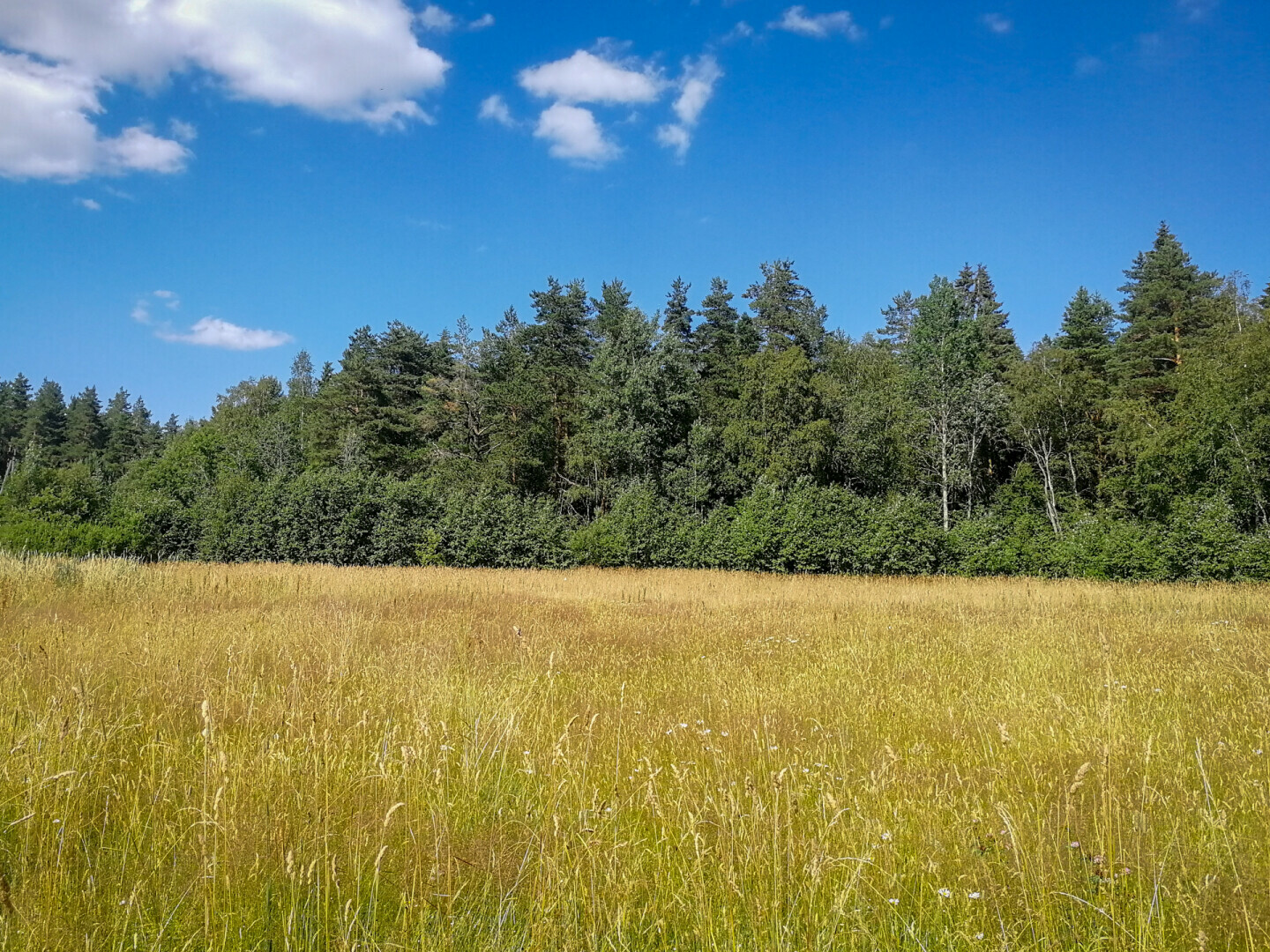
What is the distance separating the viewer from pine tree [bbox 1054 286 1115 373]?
105 ft

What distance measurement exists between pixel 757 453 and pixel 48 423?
7906cm

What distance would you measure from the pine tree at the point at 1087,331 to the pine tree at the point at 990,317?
2.82 metres

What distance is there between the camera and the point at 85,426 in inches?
2618

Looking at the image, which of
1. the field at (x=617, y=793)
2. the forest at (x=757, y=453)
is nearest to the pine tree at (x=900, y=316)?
the forest at (x=757, y=453)

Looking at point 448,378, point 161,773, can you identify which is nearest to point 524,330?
point 448,378

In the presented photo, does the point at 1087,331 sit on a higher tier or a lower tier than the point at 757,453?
higher

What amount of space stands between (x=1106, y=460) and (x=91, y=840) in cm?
3580

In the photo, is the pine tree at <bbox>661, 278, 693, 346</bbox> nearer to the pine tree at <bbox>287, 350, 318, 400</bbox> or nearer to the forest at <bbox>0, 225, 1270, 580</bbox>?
the forest at <bbox>0, 225, 1270, 580</bbox>

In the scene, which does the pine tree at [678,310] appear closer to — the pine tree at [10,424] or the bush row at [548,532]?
the bush row at [548,532]

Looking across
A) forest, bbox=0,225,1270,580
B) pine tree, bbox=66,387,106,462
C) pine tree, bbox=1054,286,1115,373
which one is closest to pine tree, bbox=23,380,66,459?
pine tree, bbox=66,387,106,462

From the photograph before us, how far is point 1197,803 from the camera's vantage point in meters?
3.07

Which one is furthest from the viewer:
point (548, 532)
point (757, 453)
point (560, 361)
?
point (560, 361)

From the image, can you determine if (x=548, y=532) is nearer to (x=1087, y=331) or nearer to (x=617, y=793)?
(x=617, y=793)

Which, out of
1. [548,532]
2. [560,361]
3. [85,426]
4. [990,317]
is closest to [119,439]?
[85,426]
